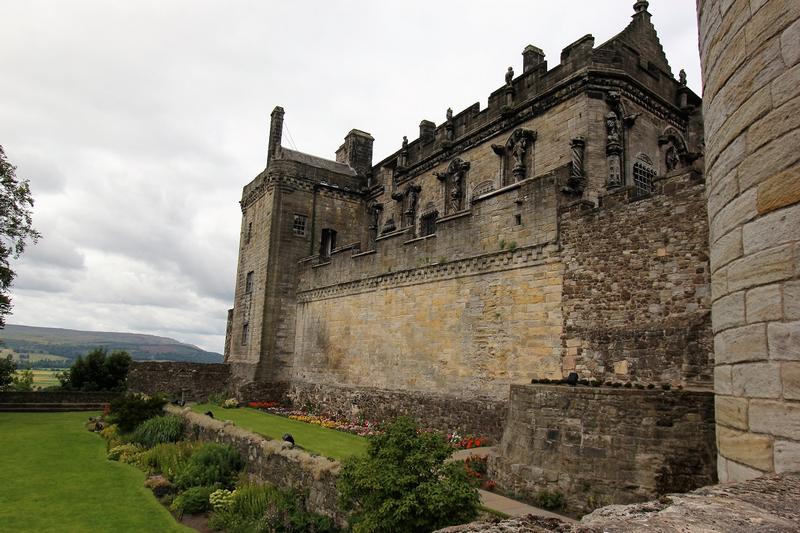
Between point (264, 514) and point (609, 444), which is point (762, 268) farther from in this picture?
point (264, 514)

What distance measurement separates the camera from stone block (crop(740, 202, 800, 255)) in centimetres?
370

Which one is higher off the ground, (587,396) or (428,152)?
(428,152)

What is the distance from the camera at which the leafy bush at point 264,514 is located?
408 inches

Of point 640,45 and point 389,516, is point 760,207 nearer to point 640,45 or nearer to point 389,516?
point 389,516

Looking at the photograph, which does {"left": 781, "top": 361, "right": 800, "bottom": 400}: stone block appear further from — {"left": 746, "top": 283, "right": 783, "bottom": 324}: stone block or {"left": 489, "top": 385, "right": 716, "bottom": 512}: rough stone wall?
{"left": 489, "top": 385, "right": 716, "bottom": 512}: rough stone wall

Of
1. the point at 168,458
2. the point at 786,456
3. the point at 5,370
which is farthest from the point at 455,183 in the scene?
the point at 5,370

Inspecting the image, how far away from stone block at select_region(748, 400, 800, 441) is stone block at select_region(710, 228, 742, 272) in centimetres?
114

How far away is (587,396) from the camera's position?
9.57 meters

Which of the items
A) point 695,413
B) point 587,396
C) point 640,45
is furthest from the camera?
point 640,45

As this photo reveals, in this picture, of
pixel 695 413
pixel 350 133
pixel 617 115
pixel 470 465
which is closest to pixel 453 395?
pixel 470 465

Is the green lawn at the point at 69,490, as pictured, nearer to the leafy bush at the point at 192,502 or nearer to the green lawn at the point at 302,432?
the leafy bush at the point at 192,502

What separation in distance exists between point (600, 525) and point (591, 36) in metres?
17.8

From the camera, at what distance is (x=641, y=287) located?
12.2 metres

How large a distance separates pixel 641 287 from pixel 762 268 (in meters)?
8.73
